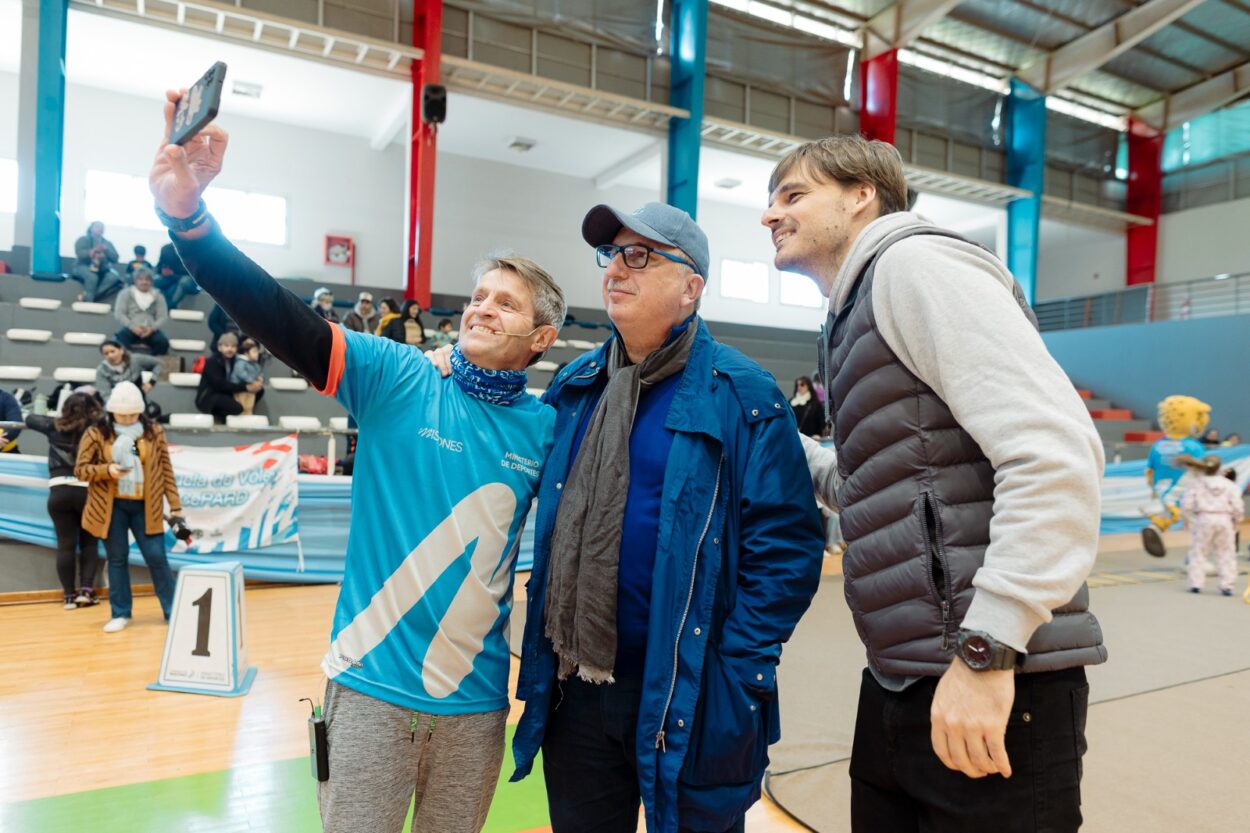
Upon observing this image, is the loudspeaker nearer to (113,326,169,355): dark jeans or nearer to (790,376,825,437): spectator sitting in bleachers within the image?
(113,326,169,355): dark jeans

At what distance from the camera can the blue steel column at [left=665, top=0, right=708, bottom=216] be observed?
12328mm

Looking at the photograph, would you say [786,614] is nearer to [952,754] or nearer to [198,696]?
[952,754]

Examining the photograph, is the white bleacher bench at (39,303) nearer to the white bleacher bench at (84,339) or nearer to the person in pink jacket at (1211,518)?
the white bleacher bench at (84,339)

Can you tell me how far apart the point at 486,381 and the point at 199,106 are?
64cm

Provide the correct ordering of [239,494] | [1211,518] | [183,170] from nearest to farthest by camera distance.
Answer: [183,170]
[239,494]
[1211,518]

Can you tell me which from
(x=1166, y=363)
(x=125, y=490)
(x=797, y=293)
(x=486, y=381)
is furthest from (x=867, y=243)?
(x=797, y=293)

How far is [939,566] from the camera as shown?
1.07 meters

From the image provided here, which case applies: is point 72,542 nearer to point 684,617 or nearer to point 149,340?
point 149,340

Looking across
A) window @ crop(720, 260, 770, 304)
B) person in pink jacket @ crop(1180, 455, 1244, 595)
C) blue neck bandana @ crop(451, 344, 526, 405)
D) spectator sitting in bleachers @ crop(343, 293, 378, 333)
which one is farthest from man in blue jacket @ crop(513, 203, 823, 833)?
window @ crop(720, 260, 770, 304)

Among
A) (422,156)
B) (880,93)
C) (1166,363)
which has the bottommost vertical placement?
(1166,363)

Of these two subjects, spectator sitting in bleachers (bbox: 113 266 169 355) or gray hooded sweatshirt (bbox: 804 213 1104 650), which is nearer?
gray hooded sweatshirt (bbox: 804 213 1104 650)

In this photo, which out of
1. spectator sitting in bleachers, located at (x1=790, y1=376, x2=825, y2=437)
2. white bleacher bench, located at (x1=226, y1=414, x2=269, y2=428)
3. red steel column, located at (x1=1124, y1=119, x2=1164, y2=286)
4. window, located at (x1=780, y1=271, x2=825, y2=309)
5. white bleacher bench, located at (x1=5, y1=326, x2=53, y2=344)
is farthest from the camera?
window, located at (x1=780, y1=271, x2=825, y2=309)

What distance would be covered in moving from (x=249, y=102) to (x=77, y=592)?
1033 cm

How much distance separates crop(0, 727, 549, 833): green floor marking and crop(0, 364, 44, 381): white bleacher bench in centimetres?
660
